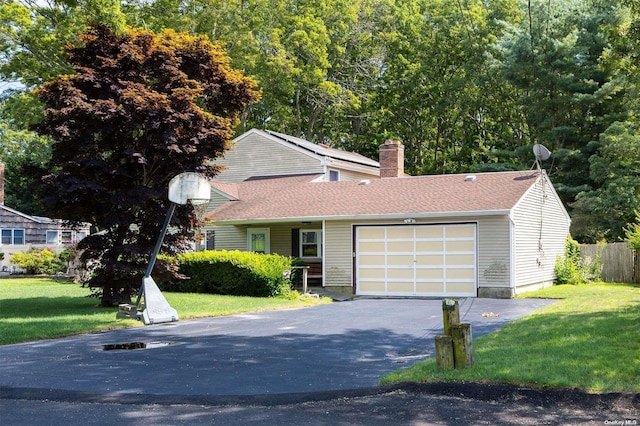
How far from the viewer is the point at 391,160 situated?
29.5m

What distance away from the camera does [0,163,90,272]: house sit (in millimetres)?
36875

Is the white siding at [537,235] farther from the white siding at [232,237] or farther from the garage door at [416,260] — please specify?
the white siding at [232,237]

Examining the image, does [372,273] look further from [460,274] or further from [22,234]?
[22,234]

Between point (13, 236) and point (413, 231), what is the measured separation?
24.8 m

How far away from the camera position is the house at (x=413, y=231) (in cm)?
2180

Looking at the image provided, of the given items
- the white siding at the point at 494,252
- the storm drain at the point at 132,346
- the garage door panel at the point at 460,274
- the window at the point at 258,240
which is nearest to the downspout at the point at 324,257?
the window at the point at 258,240

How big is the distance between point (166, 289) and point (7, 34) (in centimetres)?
1505

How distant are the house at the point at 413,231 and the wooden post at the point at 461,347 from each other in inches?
520

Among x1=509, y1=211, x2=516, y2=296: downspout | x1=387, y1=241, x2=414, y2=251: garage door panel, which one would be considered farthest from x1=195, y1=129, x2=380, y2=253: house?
x1=509, y1=211, x2=516, y2=296: downspout

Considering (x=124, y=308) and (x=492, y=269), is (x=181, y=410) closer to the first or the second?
(x=124, y=308)

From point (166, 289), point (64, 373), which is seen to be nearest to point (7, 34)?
point (166, 289)

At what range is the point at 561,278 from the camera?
26453 millimetres

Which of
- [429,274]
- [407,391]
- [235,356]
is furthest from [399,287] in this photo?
[407,391]

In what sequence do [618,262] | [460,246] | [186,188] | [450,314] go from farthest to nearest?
1. [618,262]
2. [460,246]
3. [186,188]
4. [450,314]
